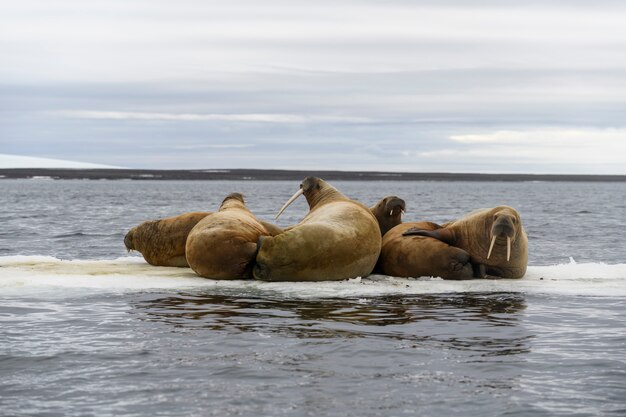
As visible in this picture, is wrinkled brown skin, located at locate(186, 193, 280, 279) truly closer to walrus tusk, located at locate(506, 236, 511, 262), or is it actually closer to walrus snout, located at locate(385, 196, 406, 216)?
walrus snout, located at locate(385, 196, 406, 216)

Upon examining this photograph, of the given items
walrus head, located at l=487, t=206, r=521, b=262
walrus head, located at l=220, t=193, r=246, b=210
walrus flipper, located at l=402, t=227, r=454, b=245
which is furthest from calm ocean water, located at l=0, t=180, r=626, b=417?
walrus head, located at l=220, t=193, r=246, b=210

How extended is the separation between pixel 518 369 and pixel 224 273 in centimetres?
584

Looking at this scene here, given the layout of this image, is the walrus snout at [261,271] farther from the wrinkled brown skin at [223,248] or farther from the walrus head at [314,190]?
the walrus head at [314,190]

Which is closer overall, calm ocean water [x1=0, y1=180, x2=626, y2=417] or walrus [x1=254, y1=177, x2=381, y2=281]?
calm ocean water [x1=0, y1=180, x2=626, y2=417]

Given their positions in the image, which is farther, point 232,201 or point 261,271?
point 232,201

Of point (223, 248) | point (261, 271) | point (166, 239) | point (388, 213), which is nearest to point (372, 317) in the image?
point (261, 271)

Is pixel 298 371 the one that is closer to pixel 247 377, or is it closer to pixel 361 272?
pixel 247 377

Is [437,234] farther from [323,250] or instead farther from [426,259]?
[323,250]

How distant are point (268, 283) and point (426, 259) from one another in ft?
7.78

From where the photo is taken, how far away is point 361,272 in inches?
537

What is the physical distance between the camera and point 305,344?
367 inches

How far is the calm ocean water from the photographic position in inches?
291

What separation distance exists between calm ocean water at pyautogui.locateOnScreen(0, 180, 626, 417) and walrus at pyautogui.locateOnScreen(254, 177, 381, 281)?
0.27 m

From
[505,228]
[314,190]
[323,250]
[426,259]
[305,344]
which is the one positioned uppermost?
[314,190]
